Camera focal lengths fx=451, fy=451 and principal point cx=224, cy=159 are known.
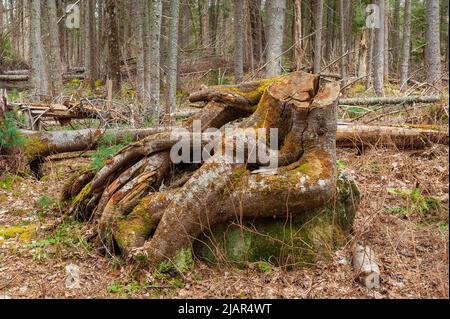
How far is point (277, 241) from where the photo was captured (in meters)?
4.91

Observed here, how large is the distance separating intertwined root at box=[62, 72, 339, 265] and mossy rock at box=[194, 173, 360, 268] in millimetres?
138

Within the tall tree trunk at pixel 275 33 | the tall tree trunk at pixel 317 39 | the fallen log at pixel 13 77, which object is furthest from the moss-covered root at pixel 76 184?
the fallen log at pixel 13 77

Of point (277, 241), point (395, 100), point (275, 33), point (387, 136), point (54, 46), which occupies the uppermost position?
point (54, 46)

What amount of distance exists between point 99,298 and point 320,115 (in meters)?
3.00

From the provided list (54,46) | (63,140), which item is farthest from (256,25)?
(63,140)

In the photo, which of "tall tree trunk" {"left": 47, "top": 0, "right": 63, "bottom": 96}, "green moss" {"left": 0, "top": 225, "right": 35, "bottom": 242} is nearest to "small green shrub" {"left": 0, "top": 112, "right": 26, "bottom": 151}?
"green moss" {"left": 0, "top": 225, "right": 35, "bottom": 242}

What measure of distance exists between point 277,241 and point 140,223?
5.05 feet

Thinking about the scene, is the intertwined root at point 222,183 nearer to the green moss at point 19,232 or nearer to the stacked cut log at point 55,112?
the green moss at point 19,232

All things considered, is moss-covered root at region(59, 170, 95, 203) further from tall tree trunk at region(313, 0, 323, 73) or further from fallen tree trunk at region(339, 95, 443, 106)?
tall tree trunk at region(313, 0, 323, 73)

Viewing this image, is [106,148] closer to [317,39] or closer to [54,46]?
[54,46]

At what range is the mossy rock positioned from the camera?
4.84 metres

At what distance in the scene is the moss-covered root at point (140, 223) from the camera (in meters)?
4.96

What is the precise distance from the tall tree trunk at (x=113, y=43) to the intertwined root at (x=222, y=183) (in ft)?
35.4
